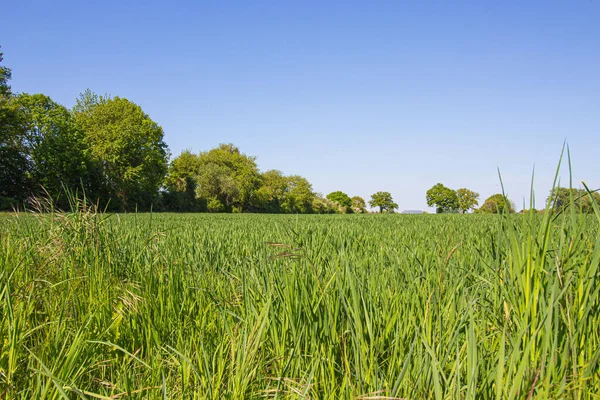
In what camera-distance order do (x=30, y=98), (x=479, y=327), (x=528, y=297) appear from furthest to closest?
(x=30, y=98) < (x=479, y=327) < (x=528, y=297)

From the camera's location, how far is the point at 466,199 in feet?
419

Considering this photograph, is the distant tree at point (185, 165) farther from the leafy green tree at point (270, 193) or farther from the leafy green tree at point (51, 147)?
the leafy green tree at point (51, 147)

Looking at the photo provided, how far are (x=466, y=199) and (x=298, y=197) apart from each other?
65.2m

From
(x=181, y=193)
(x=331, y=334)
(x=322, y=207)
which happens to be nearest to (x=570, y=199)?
(x=331, y=334)

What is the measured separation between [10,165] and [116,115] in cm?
1045

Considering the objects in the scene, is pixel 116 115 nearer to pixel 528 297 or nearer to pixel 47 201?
pixel 47 201

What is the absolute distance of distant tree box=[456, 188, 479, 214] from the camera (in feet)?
412

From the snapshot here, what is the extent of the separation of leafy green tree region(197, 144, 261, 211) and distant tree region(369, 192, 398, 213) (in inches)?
2664

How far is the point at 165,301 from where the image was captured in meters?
2.84

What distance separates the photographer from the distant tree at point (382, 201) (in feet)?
457

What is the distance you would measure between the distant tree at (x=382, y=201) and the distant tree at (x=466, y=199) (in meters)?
20.7

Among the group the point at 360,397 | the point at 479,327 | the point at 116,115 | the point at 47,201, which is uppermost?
the point at 116,115

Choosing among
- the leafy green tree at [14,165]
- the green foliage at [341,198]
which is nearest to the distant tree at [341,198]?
the green foliage at [341,198]

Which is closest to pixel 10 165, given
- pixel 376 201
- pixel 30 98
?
pixel 30 98
